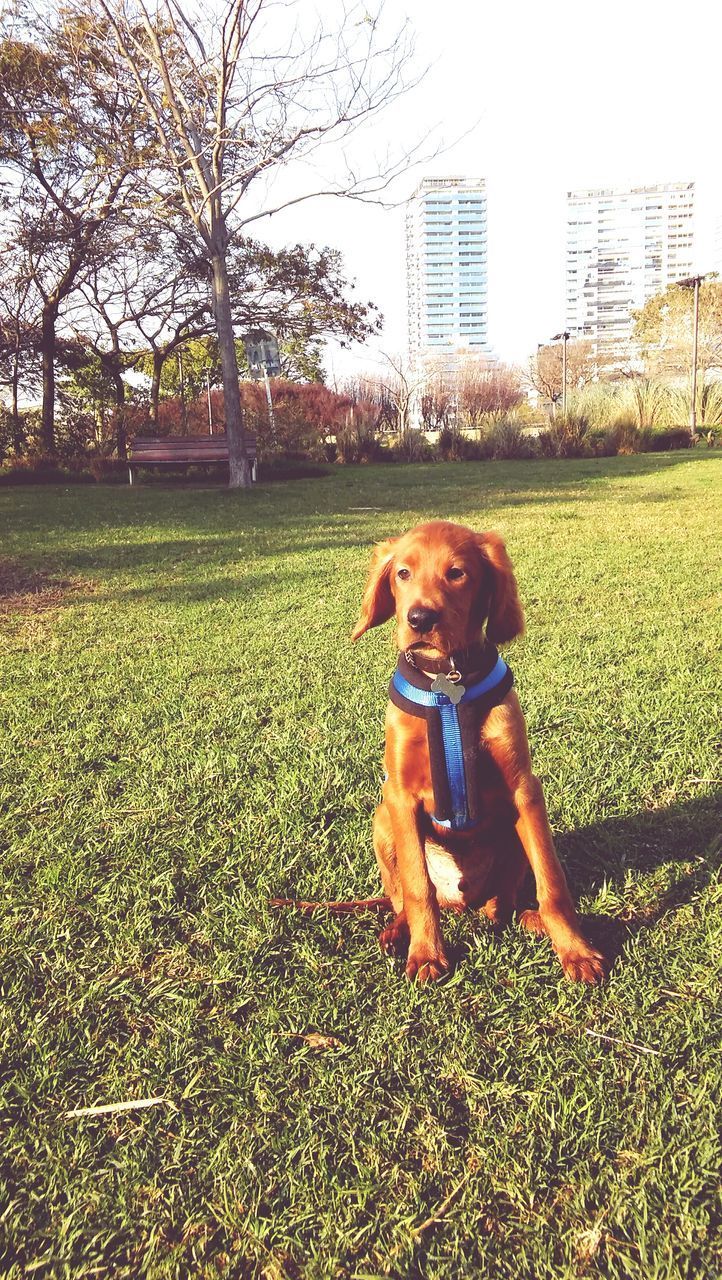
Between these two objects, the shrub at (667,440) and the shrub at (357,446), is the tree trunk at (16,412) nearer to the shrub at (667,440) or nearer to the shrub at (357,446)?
the shrub at (357,446)

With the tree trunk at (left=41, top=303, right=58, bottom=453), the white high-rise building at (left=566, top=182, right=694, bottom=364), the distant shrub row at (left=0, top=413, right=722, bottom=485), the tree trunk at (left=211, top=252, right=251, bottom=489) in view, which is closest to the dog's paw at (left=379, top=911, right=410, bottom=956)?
the tree trunk at (left=211, top=252, right=251, bottom=489)

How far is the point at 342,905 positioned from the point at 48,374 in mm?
19367

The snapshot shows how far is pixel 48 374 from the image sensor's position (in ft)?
60.5

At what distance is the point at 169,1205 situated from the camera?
1.35m

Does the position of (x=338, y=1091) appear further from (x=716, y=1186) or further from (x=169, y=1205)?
(x=716, y=1186)

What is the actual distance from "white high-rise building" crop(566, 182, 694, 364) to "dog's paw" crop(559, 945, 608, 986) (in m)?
142

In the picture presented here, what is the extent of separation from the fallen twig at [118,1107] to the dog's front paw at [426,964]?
60cm

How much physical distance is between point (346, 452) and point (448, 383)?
22072mm

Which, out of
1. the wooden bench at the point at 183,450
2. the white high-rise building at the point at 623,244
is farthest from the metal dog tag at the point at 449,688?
the white high-rise building at the point at 623,244

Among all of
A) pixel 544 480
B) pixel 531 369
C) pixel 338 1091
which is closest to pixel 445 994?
pixel 338 1091

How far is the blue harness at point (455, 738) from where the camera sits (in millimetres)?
1753

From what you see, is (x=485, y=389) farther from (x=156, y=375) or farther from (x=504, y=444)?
(x=156, y=375)

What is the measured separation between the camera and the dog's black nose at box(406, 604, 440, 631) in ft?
5.49

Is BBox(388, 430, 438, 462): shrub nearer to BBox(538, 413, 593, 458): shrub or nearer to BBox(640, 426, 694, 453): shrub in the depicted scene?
BBox(538, 413, 593, 458): shrub
